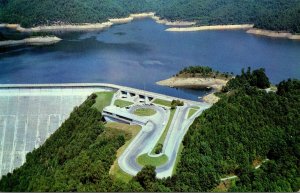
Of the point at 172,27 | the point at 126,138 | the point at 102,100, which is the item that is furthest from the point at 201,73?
the point at 172,27

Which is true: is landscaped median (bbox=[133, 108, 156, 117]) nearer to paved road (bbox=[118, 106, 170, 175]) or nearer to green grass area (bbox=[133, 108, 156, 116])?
green grass area (bbox=[133, 108, 156, 116])

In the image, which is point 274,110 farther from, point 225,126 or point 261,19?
point 261,19

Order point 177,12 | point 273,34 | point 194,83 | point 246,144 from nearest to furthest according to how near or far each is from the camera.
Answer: point 246,144 → point 194,83 → point 273,34 → point 177,12

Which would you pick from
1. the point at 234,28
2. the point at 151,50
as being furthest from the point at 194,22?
the point at 151,50

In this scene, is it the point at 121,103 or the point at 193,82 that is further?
the point at 193,82

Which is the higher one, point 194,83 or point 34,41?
point 194,83

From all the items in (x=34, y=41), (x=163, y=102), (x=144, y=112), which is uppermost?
(x=163, y=102)

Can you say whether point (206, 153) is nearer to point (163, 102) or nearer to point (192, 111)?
point (192, 111)
